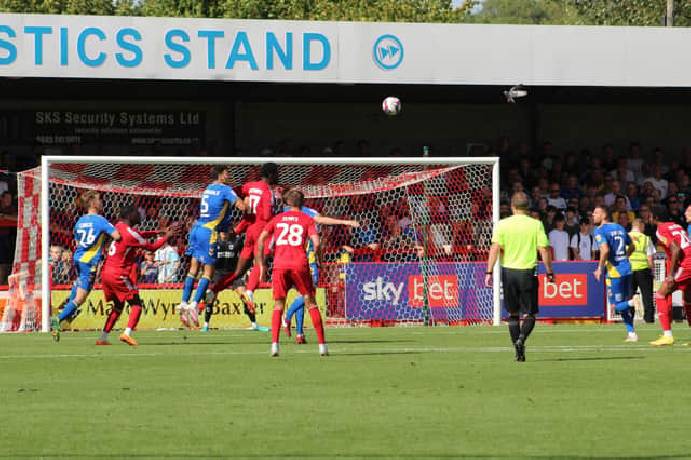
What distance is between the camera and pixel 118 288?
19.3 metres

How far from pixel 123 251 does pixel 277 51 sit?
38.5ft

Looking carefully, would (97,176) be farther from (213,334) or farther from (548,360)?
(548,360)

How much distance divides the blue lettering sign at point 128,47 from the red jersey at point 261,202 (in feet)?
28.3

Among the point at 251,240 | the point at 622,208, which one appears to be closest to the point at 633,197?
the point at 622,208

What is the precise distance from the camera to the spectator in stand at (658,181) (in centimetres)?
3397

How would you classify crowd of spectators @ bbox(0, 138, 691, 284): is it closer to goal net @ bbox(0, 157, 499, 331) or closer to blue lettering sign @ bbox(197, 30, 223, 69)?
goal net @ bbox(0, 157, 499, 331)

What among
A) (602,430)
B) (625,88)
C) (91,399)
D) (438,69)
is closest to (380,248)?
(438,69)

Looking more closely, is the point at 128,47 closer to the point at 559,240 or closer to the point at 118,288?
the point at 559,240

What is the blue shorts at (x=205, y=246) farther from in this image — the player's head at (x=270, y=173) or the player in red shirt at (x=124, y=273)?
the player in red shirt at (x=124, y=273)

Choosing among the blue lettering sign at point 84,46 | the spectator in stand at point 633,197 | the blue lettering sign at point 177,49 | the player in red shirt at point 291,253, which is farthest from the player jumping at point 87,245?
the spectator in stand at point 633,197

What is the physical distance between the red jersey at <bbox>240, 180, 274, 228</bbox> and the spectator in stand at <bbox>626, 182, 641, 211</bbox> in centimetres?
1323

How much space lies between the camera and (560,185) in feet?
110

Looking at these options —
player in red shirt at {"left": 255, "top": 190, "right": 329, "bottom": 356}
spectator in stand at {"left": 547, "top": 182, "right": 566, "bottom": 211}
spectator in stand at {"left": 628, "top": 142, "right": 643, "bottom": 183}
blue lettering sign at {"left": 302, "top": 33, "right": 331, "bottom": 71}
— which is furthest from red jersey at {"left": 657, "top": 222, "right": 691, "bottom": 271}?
spectator in stand at {"left": 628, "top": 142, "right": 643, "bottom": 183}

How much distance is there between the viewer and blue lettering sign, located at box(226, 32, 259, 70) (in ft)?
98.6
